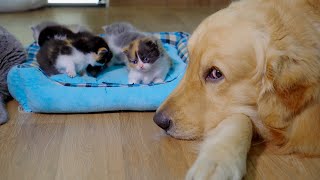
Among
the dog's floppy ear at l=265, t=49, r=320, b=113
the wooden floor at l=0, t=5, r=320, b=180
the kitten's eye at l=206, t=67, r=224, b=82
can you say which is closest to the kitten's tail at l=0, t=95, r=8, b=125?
the wooden floor at l=0, t=5, r=320, b=180

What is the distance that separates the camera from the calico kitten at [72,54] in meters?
2.27

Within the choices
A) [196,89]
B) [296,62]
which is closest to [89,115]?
[196,89]

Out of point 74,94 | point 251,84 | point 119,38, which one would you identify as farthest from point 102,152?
point 119,38

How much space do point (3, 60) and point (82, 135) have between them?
2.55 ft

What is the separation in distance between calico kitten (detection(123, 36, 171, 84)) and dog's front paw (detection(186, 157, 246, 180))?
107cm

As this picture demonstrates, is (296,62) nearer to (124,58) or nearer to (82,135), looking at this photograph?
(82,135)

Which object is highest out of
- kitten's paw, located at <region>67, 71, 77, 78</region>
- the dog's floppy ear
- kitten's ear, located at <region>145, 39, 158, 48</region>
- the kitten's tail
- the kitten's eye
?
the dog's floppy ear

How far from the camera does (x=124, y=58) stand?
257cm

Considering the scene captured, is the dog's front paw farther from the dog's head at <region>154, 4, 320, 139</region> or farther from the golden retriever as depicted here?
the dog's head at <region>154, 4, 320, 139</region>

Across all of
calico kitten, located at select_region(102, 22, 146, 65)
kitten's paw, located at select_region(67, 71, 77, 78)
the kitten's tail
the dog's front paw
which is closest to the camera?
the dog's front paw

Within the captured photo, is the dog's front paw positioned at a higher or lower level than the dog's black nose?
higher

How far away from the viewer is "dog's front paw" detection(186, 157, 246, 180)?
51.0 inches

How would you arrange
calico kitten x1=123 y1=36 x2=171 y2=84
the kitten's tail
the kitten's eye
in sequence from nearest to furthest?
the kitten's eye → the kitten's tail → calico kitten x1=123 y1=36 x2=171 y2=84

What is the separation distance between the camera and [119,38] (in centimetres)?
264
